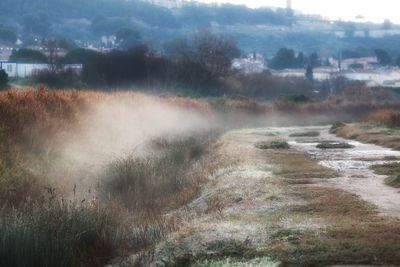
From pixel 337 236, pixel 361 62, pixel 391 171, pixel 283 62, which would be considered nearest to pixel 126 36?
pixel 283 62

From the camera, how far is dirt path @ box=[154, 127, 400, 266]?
8.30 meters

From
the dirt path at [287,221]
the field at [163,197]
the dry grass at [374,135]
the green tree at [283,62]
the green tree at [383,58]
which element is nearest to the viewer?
the dirt path at [287,221]

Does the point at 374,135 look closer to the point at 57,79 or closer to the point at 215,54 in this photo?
the point at 57,79

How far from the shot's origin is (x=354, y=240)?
8.60 meters

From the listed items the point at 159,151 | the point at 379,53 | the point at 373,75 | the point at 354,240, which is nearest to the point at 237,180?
the point at 354,240

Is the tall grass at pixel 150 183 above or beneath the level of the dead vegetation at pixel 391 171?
beneath

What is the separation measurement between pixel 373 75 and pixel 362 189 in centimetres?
12065

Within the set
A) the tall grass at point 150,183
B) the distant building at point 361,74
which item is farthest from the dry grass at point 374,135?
the distant building at point 361,74

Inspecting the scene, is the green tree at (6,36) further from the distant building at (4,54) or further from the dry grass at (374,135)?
the dry grass at (374,135)

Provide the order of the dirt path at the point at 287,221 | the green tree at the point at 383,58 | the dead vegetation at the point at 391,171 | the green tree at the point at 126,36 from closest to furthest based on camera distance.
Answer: the dirt path at the point at 287,221
the dead vegetation at the point at 391,171
the green tree at the point at 126,36
the green tree at the point at 383,58

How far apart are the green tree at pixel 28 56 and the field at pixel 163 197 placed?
39.5 m

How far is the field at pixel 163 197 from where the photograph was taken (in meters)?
8.85

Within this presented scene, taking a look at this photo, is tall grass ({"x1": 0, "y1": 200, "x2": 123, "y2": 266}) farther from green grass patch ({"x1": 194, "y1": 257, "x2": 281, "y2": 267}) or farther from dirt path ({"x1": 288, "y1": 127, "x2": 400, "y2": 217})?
dirt path ({"x1": 288, "y1": 127, "x2": 400, "y2": 217})

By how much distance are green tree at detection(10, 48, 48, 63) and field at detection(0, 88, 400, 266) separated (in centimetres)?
3948
